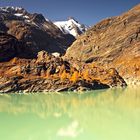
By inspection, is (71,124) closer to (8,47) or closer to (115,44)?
(8,47)

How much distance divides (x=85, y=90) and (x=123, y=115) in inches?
1792

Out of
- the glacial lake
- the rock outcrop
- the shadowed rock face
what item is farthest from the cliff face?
the glacial lake

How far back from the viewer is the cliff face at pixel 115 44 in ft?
451

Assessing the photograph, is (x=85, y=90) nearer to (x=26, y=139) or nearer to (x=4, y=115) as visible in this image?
(x=4, y=115)

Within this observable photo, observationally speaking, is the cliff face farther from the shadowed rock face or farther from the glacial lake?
the glacial lake

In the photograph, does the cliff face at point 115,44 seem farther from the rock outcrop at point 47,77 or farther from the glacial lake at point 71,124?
the glacial lake at point 71,124

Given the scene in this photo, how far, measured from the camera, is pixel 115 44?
495 feet

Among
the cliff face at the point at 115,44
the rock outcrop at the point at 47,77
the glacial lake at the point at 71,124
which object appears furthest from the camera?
the cliff face at the point at 115,44

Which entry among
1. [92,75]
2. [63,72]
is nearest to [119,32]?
[92,75]

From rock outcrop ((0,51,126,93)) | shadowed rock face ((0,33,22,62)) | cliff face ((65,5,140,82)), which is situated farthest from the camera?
cliff face ((65,5,140,82))

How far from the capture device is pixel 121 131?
1342 inches

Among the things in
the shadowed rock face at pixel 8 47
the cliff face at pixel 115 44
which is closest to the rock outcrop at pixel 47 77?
the shadowed rock face at pixel 8 47

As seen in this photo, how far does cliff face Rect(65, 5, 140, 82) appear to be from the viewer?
5416 inches

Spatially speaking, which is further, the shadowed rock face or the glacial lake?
the shadowed rock face
